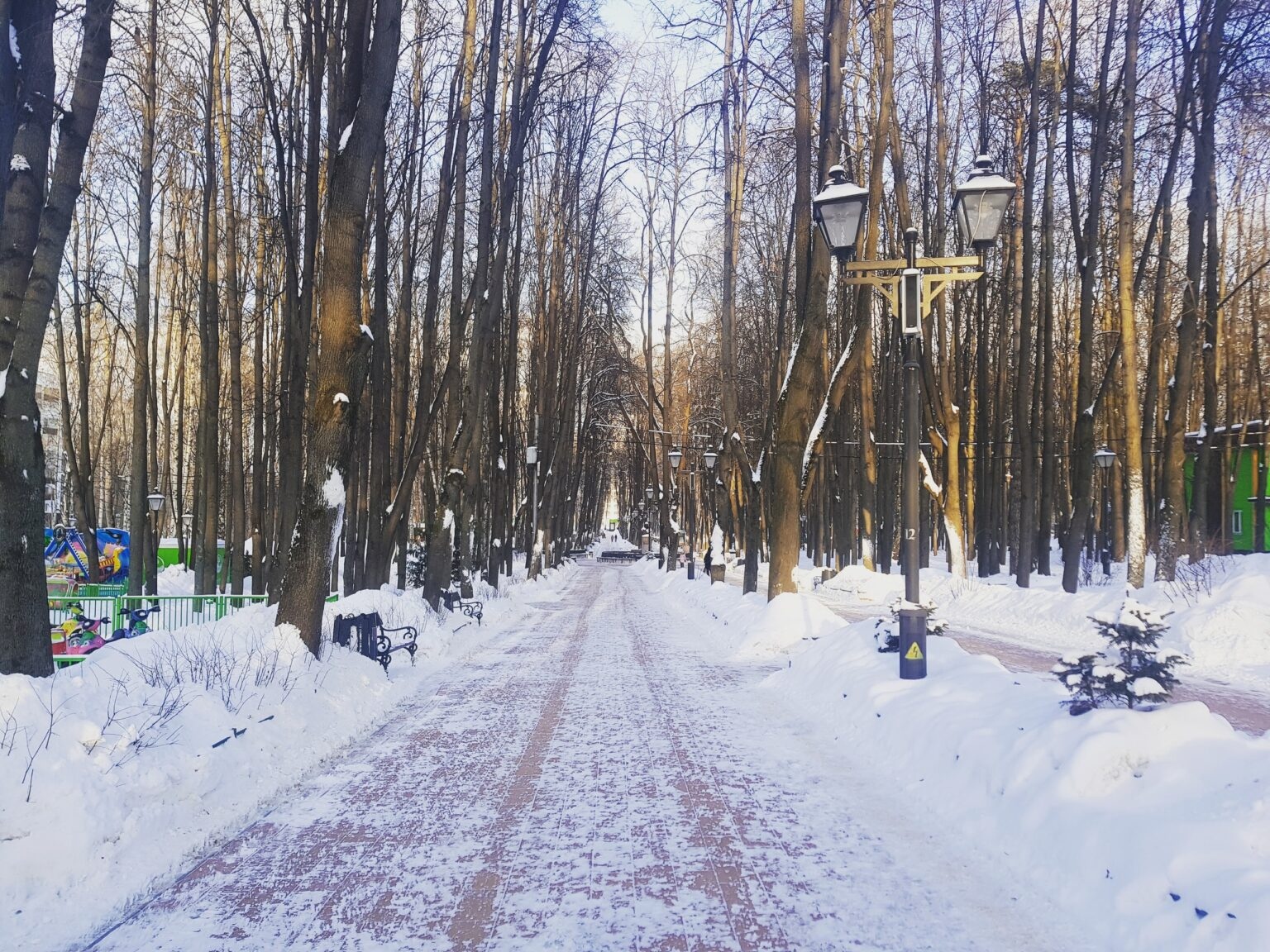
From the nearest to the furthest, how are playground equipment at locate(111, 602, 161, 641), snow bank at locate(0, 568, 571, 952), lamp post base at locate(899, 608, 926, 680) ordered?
snow bank at locate(0, 568, 571, 952) < lamp post base at locate(899, 608, 926, 680) < playground equipment at locate(111, 602, 161, 641)

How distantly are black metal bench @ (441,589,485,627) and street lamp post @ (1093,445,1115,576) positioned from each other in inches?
741

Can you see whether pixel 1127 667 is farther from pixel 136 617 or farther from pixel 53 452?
pixel 53 452

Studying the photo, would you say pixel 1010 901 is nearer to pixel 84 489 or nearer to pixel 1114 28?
pixel 1114 28

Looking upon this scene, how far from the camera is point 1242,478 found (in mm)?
38344

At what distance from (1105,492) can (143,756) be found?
Answer: 40.8 m

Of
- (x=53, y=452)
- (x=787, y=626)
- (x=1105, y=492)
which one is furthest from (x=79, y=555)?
(x=53, y=452)

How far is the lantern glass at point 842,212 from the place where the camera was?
1009 centimetres

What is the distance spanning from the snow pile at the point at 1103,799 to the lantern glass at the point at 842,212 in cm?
488

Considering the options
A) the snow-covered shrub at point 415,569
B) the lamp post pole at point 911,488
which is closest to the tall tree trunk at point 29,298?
the lamp post pole at point 911,488

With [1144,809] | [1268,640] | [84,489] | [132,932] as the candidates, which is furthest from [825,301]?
[84,489]

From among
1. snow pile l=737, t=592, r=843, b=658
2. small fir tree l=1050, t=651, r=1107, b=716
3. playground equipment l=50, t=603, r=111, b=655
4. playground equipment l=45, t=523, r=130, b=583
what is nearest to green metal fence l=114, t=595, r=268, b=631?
playground equipment l=50, t=603, r=111, b=655

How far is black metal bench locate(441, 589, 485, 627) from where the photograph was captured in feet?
62.4

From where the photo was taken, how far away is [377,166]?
16922 mm

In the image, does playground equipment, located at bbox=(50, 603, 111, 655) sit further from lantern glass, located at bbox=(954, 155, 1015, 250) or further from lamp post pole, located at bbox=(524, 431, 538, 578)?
lamp post pole, located at bbox=(524, 431, 538, 578)
